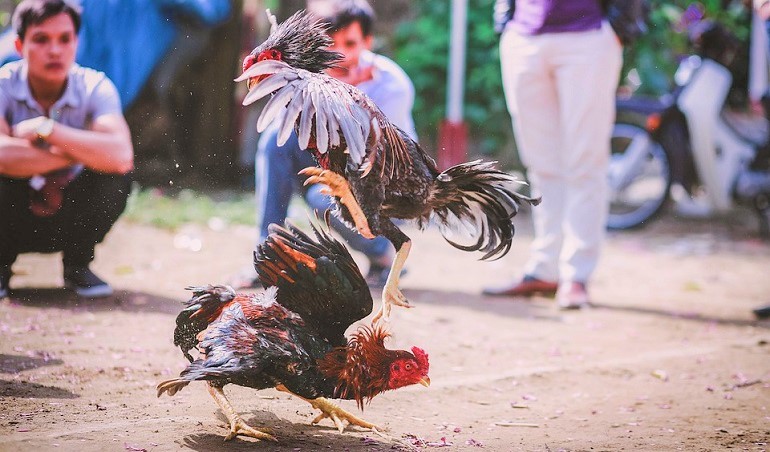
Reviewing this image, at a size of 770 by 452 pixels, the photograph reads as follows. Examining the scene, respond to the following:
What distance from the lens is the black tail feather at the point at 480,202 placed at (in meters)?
3.03

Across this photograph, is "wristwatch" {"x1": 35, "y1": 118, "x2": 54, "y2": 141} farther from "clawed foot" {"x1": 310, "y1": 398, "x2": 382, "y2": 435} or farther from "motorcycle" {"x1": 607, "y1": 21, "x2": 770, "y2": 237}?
"motorcycle" {"x1": 607, "y1": 21, "x2": 770, "y2": 237}

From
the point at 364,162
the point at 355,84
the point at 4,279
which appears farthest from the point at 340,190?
the point at 4,279

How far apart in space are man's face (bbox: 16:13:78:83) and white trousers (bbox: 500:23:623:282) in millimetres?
2314

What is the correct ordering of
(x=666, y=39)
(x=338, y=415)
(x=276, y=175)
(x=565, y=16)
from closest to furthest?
(x=338, y=415), (x=276, y=175), (x=565, y=16), (x=666, y=39)

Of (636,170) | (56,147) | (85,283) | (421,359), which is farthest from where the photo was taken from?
(636,170)

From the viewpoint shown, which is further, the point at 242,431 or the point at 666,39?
the point at 666,39

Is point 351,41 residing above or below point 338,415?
above

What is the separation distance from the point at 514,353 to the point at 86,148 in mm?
2173

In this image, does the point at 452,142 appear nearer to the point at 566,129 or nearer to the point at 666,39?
the point at 666,39

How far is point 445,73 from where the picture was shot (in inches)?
360

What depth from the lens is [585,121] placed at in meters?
5.11

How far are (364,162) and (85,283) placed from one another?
2.41 metres

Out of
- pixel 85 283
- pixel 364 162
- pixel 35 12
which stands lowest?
pixel 85 283

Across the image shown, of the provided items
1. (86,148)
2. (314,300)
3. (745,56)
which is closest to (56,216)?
(86,148)
